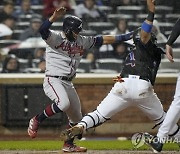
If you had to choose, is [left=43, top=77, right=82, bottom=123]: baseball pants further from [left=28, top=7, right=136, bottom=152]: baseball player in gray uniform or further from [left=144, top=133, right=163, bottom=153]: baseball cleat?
[left=144, top=133, right=163, bottom=153]: baseball cleat

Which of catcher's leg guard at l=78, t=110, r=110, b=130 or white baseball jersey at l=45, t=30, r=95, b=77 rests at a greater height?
white baseball jersey at l=45, t=30, r=95, b=77

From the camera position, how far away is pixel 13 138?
45.8 ft

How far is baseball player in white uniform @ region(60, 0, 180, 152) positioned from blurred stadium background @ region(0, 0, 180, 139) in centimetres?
508

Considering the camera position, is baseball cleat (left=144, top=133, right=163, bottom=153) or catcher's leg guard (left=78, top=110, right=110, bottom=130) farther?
catcher's leg guard (left=78, top=110, right=110, bottom=130)

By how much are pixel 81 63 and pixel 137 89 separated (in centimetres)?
628

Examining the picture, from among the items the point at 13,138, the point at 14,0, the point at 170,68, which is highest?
the point at 14,0

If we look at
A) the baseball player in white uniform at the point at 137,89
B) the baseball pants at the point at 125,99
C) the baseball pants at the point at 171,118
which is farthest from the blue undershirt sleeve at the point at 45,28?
the baseball pants at the point at 171,118

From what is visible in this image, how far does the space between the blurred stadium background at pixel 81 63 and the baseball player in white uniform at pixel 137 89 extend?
16.7 feet

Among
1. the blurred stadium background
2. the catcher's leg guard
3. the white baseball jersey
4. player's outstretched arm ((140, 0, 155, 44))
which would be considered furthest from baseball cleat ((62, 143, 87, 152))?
the blurred stadium background

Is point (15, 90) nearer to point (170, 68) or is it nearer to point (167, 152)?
point (170, 68)

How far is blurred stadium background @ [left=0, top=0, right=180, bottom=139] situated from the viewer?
47.5 feet

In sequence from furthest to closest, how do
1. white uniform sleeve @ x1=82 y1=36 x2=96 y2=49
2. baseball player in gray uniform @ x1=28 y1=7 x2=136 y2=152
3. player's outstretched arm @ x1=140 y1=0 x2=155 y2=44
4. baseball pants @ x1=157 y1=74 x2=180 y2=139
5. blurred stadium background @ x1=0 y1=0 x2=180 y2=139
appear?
blurred stadium background @ x1=0 y1=0 x2=180 y2=139
white uniform sleeve @ x1=82 y1=36 x2=96 y2=49
baseball player in gray uniform @ x1=28 y1=7 x2=136 y2=152
player's outstretched arm @ x1=140 y1=0 x2=155 y2=44
baseball pants @ x1=157 y1=74 x2=180 y2=139

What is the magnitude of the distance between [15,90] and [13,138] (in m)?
1.08

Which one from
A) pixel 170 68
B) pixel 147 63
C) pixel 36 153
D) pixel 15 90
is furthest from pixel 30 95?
pixel 147 63
